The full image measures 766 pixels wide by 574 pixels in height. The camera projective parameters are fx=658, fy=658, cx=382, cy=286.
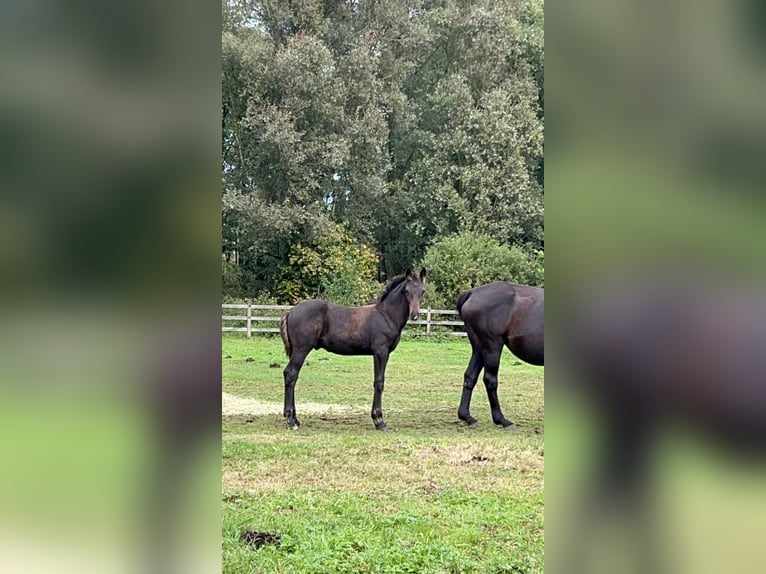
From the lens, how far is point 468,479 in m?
3.66

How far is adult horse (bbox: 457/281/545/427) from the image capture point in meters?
5.15

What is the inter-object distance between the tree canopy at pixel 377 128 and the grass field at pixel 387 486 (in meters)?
5.77

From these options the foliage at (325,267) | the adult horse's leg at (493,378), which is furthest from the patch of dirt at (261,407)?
the foliage at (325,267)

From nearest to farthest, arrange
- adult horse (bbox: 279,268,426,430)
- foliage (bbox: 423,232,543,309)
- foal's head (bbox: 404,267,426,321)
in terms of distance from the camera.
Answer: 1. foal's head (bbox: 404,267,426,321)
2. adult horse (bbox: 279,268,426,430)
3. foliage (bbox: 423,232,543,309)

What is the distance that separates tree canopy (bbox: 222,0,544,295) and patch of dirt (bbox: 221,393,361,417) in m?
5.93

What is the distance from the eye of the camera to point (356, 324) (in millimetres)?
5578
